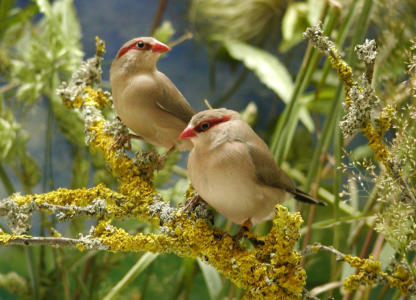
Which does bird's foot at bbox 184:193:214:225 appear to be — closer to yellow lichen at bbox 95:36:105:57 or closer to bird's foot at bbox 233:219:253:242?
bird's foot at bbox 233:219:253:242

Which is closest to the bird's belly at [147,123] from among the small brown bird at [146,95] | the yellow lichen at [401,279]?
the small brown bird at [146,95]

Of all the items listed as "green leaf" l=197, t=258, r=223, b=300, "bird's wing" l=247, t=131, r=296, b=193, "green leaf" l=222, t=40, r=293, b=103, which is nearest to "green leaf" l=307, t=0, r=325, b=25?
"green leaf" l=222, t=40, r=293, b=103

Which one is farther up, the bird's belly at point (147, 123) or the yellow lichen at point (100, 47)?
the yellow lichen at point (100, 47)

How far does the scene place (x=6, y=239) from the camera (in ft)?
1.83

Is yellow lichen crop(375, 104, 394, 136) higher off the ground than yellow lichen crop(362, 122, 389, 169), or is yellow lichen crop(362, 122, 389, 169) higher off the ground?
yellow lichen crop(375, 104, 394, 136)

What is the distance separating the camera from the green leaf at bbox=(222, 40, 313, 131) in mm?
1483

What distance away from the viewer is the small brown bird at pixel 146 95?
67cm

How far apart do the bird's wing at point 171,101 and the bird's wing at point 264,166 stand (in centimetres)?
13

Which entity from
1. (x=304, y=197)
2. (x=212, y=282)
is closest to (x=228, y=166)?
(x=304, y=197)

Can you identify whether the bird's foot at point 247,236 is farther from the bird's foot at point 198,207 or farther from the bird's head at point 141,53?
the bird's head at point 141,53

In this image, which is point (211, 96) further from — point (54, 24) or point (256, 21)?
point (54, 24)

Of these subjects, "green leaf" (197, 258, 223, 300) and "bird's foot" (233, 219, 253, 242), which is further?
"green leaf" (197, 258, 223, 300)

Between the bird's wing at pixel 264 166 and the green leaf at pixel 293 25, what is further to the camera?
the green leaf at pixel 293 25

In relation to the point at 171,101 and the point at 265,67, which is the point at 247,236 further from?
the point at 265,67
